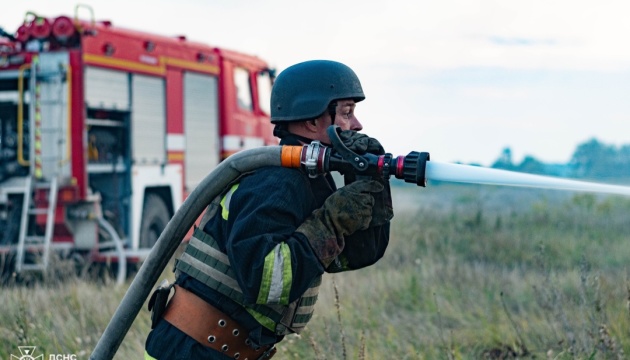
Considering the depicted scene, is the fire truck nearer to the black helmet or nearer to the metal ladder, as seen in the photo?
the metal ladder

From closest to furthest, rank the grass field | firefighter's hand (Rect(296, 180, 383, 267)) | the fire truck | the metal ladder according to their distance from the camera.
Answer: firefighter's hand (Rect(296, 180, 383, 267))
the grass field
the metal ladder
the fire truck

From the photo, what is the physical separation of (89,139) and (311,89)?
24.9ft

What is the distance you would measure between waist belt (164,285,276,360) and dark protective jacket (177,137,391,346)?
0.08ft

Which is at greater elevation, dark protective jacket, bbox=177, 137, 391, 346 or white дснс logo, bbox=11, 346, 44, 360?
dark protective jacket, bbox=177, 137, 391, 346

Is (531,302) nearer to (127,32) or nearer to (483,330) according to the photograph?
(483,330)

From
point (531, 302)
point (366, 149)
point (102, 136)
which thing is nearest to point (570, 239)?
point (531, 302)

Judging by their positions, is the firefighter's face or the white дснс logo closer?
the firefighter's face

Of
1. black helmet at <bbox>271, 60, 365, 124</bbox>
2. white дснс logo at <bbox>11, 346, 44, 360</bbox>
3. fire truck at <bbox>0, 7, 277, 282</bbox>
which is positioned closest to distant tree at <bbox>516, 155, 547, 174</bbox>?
fire truck at <bbox>0, 7, 277, 282</bbox>

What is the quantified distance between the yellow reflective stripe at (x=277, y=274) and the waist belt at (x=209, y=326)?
32 centimetres

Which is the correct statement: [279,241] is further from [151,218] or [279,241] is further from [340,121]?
[151,218]

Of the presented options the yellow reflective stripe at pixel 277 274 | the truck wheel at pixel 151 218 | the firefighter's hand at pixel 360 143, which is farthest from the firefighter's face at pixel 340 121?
the truck wheel at pixel 151 218

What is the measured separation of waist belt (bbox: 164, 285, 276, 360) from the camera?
3096mm

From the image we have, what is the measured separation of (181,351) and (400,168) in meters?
0.96

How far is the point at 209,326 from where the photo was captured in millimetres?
3098
